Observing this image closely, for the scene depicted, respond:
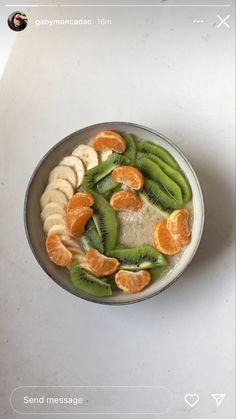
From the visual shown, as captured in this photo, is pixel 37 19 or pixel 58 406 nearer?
pixel 58 406

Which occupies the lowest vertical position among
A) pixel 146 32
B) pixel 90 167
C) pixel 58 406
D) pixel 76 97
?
pixel 58 406

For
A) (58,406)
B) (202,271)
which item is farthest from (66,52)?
(58,406)

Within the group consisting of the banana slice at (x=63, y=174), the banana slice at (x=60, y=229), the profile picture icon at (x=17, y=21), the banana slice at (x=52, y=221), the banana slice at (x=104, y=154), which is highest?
the profile picture icon at (x=17, y=21)

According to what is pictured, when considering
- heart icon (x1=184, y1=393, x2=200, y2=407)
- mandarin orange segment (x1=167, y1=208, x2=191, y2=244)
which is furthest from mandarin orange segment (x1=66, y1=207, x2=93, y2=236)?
heart icon (x1=184, y1=393, x2=200, y2=407)

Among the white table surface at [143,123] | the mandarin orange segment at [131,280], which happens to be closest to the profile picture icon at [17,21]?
the white table surface at [143,123]

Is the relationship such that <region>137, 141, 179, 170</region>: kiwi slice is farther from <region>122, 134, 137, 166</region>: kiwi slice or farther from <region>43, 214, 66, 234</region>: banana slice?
<region>43, 214, 66, 234</region>: banana slice

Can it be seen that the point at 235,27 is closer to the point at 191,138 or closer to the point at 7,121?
the point at 191,138

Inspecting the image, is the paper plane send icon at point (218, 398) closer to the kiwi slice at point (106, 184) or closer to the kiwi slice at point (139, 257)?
the kiwi slice at point (139, 257)
